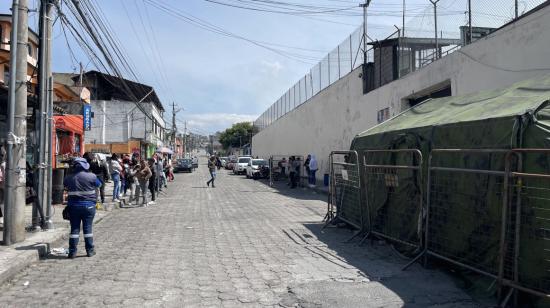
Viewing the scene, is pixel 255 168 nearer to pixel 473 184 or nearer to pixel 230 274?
pixel 230 274

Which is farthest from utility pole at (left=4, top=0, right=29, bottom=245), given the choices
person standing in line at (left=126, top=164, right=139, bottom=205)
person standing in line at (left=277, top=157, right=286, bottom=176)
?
person standing in line at (left=277, top=157, right=286, bottom=176)

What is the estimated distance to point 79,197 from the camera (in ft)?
25.4

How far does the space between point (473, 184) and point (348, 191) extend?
14.8 ft

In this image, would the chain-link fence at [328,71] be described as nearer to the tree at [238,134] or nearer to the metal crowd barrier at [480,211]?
the metal crowd barrier at [480,211]

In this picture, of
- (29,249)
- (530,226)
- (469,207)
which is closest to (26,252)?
(29,249)

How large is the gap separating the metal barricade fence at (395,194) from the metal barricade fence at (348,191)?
408 millimetres

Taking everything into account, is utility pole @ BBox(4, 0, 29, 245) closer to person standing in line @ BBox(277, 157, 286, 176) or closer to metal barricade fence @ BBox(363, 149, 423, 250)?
metal barricade fence @ BBox(363, 149, 423, 250)

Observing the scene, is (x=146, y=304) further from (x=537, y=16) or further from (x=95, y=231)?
(x=537, y=16)

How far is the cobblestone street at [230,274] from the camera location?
5.60 meters

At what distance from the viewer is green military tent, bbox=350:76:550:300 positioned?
5258 millimetres

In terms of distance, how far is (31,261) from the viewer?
297 inches

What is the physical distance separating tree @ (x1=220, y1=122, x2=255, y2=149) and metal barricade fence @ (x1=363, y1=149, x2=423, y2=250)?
3768 inches

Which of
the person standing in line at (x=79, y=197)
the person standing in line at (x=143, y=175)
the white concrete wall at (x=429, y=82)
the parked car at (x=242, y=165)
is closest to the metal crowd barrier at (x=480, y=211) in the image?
the white concrete wall at (x=429, y=82)

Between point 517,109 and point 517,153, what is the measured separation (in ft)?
2.51
